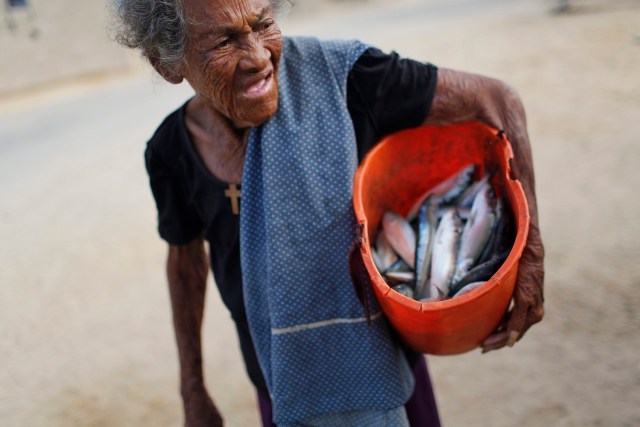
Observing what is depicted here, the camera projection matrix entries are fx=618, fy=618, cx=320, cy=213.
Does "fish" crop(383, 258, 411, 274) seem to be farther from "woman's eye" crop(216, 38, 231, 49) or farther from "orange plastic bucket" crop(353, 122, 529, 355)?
"woman's eye" crop(216, 38, 231, 49)

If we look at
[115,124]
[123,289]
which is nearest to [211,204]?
[123,289]

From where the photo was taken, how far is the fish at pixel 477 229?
1600 millimetres

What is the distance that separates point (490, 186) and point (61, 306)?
3531 millimetres

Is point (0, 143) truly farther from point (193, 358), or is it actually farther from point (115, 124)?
point (193, 358)

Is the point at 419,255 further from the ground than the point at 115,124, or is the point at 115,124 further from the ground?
the point at 419,255

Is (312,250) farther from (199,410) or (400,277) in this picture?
(199,410)

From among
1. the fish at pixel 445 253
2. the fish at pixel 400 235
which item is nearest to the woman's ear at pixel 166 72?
the fish at pixel 400 235

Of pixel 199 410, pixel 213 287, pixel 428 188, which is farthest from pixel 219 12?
pixel 213 287

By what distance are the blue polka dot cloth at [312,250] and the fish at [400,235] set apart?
7.0 inches

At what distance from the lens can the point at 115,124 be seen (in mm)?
8500

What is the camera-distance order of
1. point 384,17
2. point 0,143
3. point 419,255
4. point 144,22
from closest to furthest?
point 144,22 < point 419,255 < point 0,143 < point 384,17

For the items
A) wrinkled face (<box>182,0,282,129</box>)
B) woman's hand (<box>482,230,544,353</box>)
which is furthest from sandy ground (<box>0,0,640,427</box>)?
woman's hand (<box>482,230,544,353</box>)

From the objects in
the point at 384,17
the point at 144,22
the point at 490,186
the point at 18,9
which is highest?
the point at 144,22

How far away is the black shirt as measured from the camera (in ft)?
5.29
